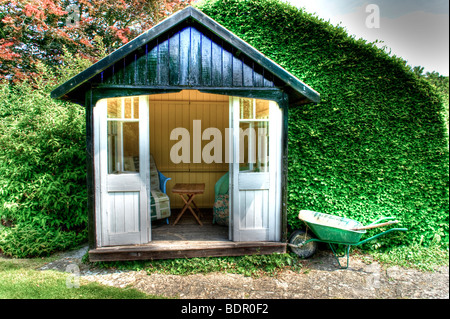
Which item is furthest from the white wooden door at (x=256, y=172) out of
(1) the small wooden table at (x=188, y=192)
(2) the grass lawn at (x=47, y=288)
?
(2) the grass lawn at (x=47, y=288)

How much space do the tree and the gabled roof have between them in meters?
4.05

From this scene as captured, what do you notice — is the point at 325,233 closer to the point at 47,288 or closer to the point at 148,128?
the point at 148,128

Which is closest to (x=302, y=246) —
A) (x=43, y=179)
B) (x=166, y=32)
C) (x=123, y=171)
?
(x=123, y=171)

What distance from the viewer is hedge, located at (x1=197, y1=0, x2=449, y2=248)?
487 centimetres

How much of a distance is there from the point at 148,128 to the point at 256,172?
68.9 inches

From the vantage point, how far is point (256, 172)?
4348 millimetres

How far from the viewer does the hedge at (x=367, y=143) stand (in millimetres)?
4867

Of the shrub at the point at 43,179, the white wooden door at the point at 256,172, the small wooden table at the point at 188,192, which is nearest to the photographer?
the white wooden door at the point at 256,172

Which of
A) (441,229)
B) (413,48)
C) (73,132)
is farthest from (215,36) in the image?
(441,229)

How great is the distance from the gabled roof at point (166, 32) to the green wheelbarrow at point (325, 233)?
190 centimetres

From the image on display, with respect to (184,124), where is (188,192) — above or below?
below

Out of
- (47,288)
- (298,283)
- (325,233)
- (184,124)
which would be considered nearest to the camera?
(47,288)

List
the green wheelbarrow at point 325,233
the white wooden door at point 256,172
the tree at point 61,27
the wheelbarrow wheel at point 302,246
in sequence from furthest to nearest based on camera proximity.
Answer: the tree at point 61,27 → the wheelbarrow wheel at point 302,246 → the white wooden door at point 256,172 → the green wheelbarrow at point 325,233

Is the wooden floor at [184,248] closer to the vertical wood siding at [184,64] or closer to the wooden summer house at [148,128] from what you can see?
the wooden summer house at [148,128]
